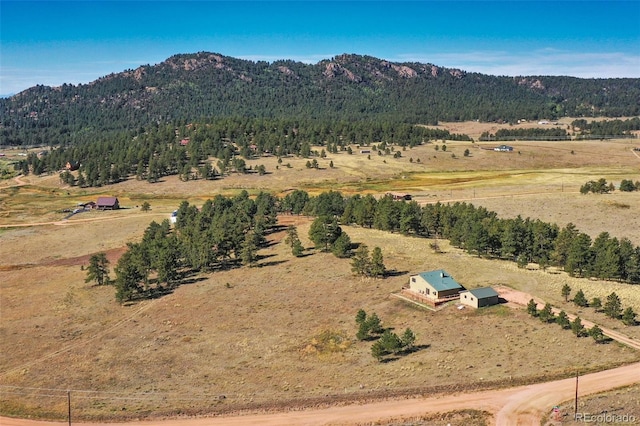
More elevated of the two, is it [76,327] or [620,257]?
[620,257]

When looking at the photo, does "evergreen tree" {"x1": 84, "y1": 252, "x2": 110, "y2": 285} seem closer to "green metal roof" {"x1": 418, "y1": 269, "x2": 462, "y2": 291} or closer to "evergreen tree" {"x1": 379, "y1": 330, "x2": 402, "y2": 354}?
"green metal roof" {"x1": 418, "y1": 269, "x2": 462, "y2": 291}

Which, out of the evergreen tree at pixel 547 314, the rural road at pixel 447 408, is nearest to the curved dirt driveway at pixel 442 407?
the rural road at pixel 447 408

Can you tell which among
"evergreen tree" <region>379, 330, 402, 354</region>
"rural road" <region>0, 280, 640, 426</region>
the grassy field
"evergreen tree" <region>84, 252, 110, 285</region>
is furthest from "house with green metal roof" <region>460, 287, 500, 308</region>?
"evergreen tree" <region>84, 252, 110, 285</region>

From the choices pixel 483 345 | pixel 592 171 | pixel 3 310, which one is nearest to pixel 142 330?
pixel 3 310

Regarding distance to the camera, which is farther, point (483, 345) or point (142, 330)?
point (142, 330)

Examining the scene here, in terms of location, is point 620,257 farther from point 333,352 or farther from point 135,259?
point 135,259

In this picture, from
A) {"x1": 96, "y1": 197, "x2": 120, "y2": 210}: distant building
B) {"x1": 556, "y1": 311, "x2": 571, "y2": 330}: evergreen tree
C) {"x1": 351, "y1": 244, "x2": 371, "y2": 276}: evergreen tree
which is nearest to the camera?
{"x1": 556, "y1": 311, "x2": 571, "y2": 330}: evergreen tree
